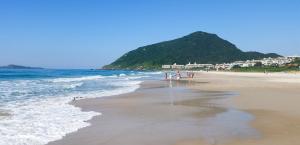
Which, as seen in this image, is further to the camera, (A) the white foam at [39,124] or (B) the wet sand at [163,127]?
(A) the white foam at [39,124]

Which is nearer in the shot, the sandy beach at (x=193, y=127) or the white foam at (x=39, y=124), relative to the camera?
the sandy beach at (x=193, y=127)

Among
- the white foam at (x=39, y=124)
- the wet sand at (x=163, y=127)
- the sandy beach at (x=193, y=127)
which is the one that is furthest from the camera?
the white foam at (x=39, y=124)

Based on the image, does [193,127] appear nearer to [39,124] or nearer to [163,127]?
[163,127]

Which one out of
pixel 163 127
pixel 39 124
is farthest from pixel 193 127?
pixel 39 124

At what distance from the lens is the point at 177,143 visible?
9391mm

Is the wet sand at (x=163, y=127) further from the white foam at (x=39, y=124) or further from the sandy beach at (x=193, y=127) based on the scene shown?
the white foam at (x=39, y=124)

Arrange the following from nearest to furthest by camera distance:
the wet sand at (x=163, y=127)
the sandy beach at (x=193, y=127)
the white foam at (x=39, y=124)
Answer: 1. the sandy beach at (x=193, y=127)
2. the wet sand at (x=163, y=127)
3. the white foam at (x=39, y=124)

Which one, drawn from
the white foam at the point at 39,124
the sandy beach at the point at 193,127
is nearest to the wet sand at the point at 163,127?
the sandy beach at the point at 193,127

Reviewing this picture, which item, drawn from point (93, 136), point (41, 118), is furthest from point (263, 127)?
point (41, 118)

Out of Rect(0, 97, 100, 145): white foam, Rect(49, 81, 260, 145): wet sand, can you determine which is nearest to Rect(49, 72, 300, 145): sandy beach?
Rect(49, 81, 260, 145): wet sand

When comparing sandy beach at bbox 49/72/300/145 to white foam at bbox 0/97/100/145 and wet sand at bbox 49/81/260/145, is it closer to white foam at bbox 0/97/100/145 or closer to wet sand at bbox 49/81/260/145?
wet sand at bbox 49/81/260/145

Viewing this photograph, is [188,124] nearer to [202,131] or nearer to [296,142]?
[202,131]

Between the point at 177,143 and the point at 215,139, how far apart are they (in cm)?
109

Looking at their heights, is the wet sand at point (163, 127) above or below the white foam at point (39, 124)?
below
